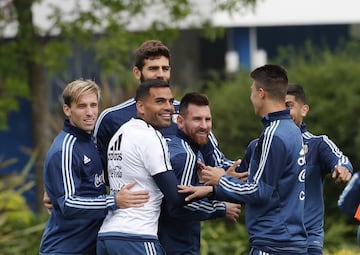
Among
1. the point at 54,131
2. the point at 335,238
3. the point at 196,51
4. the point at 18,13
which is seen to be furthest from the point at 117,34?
the point at 196,51

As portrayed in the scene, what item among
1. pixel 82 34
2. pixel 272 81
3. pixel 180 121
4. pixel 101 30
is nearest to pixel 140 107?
pixel 180 121

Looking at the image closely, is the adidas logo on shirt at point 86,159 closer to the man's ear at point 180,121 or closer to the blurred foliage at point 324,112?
the man's ear at point 180,121

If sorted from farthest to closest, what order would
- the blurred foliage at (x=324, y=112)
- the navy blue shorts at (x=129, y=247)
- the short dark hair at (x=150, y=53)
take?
the blurred foliage at (x=324, y=112), the short dark hair at (x=150, y=53), the navy blue shorts at (x=129, y=247)

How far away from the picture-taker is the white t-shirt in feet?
24.0

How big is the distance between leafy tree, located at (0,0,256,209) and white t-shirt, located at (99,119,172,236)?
266 inches

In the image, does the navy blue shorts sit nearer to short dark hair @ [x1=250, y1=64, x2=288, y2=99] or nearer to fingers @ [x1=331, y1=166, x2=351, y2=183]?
short dark hair @ [x1=250, y1=64, x2=288, y2=99]

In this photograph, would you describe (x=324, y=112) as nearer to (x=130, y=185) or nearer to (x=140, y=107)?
(x=140, y=107)

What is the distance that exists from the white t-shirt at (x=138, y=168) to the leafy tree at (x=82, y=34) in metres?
6.75

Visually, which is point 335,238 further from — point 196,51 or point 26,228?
point 196,51

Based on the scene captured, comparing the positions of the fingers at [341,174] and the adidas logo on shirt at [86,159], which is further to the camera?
the fingers at [341,174]

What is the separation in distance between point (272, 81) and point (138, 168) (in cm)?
106

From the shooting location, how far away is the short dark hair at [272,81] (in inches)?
291

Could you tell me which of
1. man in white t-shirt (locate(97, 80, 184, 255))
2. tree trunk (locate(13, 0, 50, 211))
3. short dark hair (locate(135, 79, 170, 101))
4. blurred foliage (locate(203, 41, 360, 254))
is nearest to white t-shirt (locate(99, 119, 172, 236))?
man in white t-shirt (locate(97, 80, 184, 255))

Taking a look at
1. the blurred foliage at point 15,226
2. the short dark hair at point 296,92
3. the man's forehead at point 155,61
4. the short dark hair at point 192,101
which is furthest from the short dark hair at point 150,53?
the blurred foliage at point 15,226
